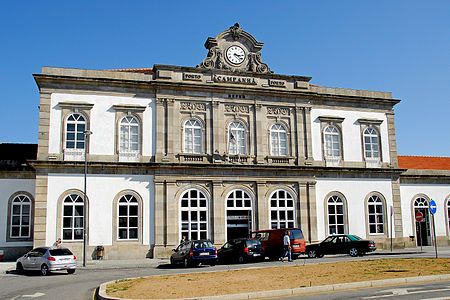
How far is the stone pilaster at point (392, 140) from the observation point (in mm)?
35219

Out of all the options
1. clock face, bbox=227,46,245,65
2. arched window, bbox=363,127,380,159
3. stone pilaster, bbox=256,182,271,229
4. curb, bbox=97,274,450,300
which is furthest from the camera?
arched window, bbox=363,127,380,159

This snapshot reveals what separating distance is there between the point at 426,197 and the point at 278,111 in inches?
561

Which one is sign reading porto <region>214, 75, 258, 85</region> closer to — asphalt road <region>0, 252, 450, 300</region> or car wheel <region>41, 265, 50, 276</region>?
asphalt road <region>0, 252, 450, 300</region>

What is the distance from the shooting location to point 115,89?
30.1m

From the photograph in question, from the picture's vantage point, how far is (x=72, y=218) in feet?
91.9

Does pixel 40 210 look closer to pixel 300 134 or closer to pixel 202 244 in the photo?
pixel 202 244

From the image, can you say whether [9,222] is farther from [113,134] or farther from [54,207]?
[113,134]

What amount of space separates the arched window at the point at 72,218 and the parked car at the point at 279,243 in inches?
433

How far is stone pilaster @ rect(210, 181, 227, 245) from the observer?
30.0 metres

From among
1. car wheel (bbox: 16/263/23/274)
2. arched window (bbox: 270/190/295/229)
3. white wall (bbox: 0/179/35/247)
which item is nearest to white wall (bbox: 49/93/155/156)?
white wall (bbox: 0/179/35/247)

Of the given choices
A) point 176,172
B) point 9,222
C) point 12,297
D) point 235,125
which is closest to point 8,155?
point 9,222

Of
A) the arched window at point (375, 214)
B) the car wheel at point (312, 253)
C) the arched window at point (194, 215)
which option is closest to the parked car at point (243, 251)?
the car wheel at point (312, 253)

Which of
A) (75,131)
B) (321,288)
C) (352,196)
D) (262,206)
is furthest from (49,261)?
(352,196)

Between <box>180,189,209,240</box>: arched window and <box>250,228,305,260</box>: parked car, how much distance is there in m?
5.16
